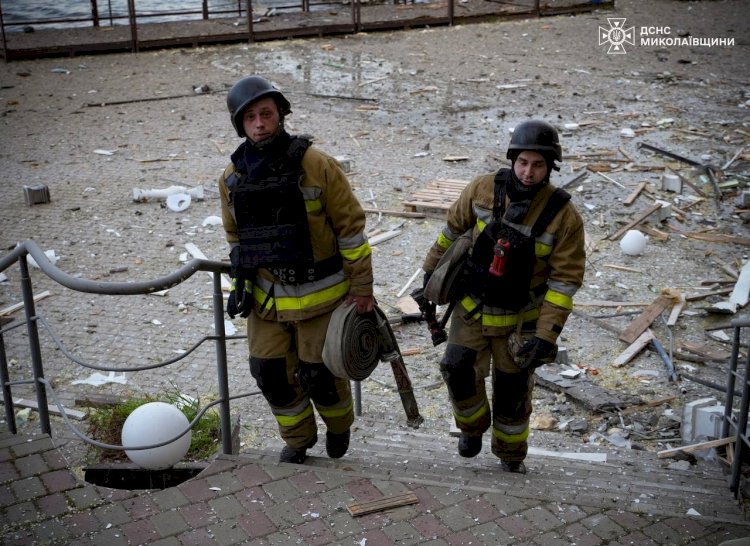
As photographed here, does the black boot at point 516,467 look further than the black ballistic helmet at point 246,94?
Yes

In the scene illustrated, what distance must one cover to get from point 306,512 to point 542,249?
184 cm

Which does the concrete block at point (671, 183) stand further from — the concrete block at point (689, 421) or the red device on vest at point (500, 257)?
the red device on vest at point (500, 257)

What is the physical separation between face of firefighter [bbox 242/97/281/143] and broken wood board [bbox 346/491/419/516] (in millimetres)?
1871

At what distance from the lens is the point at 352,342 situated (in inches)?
179

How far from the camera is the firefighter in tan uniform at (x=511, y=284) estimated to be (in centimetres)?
462

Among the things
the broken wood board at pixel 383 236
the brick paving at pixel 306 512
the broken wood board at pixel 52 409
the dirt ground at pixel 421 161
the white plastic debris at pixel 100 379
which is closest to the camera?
the brick paving at pixel 306 512

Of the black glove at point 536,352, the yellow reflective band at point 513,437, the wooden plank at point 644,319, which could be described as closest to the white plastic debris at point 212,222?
the wooden plank at point 644,319

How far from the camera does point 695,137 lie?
13.0 metres

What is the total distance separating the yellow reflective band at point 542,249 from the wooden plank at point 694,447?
1913mm

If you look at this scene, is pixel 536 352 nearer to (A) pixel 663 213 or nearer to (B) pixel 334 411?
(B) pixel 334 411

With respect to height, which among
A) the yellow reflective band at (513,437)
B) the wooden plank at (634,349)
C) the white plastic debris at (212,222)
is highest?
the white plastic debris at (212,222)

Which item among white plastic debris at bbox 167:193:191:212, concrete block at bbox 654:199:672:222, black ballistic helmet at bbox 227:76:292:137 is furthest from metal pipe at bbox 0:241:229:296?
concrete block at bbox 654:199:672:222

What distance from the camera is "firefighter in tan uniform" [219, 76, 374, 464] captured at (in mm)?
4410

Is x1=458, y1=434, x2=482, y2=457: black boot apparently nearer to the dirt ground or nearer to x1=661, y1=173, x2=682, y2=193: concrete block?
the dirt ground
